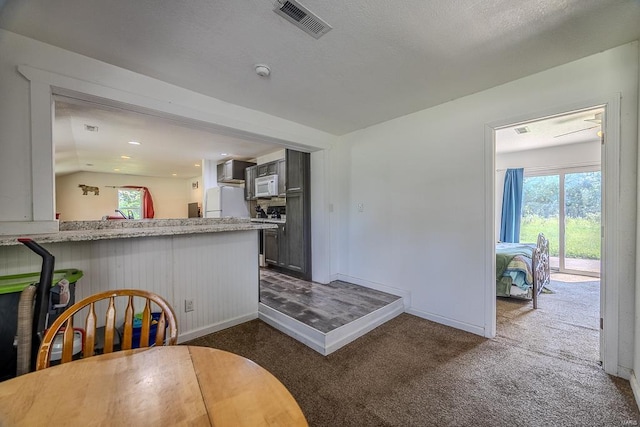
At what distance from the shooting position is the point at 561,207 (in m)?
5.11

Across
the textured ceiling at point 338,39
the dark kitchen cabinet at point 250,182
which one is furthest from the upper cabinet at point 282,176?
the textured ceiling at point 338,39

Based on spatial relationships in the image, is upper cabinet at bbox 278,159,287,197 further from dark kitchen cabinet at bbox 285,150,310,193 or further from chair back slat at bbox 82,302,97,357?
chair back slat at bbox 82,302,97,357

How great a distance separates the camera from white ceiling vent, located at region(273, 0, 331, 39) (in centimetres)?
150

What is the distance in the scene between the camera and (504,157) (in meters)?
5.80

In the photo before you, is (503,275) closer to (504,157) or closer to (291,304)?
(291,304)

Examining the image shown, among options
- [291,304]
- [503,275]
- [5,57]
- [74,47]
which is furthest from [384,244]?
[5,57]

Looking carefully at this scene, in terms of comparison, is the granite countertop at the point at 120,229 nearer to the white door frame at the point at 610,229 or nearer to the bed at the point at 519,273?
the white door frame at the point at 610,229

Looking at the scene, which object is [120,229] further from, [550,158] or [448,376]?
[550,158]

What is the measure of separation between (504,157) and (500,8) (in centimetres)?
523

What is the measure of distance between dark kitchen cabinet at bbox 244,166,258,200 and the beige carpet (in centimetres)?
328

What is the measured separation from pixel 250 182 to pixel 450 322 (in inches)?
177

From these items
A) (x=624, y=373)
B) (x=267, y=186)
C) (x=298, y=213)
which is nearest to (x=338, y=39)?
(x=298, y=213)

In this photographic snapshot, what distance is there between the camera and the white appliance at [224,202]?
5402 millimetres

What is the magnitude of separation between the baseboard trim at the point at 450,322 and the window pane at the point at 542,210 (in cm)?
362
